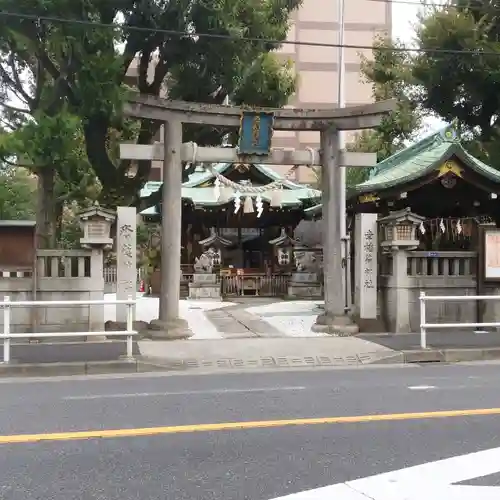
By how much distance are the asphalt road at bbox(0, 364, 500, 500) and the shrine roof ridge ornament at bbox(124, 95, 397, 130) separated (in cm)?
573

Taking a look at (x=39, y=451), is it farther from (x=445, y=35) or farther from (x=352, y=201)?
(x=445, y=35)

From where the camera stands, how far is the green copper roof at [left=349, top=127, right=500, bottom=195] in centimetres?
1441

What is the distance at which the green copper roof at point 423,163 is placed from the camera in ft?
47.3

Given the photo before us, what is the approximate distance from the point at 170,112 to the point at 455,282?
6893 mm

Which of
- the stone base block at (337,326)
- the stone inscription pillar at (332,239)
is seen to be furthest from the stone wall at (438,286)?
the stone inscription pillar at (332,239)

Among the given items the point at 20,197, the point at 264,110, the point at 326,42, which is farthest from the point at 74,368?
the point at 326,42

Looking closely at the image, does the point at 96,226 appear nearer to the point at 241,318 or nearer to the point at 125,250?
the point at 125,250

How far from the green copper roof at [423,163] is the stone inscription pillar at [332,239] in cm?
222

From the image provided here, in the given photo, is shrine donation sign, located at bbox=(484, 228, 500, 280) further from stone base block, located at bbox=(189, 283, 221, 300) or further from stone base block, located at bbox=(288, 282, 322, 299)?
stone base block, located at bbox=(189, 283, 221, 300)

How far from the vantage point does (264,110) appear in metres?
12.4

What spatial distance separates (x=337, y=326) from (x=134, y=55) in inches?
288

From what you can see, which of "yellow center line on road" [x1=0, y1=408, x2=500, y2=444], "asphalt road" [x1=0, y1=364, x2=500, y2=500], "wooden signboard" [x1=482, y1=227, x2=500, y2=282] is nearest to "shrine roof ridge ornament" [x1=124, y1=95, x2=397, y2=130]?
"wooden signboard" [x1=482, y1=227, x2=500, y2=282]

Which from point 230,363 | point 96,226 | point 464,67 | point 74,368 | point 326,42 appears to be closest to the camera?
point 74,368

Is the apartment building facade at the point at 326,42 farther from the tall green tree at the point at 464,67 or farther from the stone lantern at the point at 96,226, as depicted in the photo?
the stone lantern at the point at 96,226
